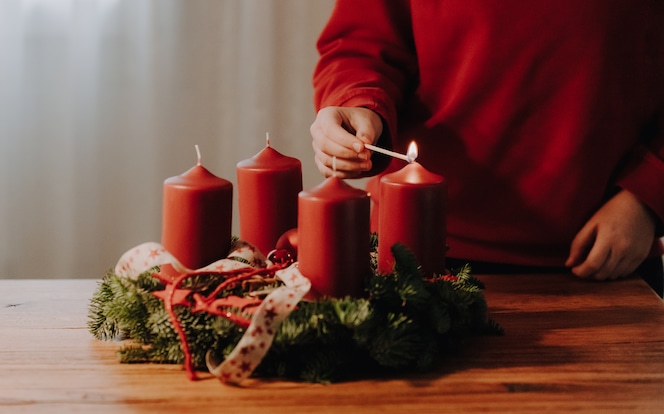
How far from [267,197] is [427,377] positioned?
0.35 meters

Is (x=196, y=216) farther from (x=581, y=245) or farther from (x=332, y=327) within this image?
(x=581, y=245)

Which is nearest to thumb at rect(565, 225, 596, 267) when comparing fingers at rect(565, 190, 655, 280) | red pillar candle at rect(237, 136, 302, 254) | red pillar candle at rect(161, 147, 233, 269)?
fingers at rect(565, 190, 655, 280)

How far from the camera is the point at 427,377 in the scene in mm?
795

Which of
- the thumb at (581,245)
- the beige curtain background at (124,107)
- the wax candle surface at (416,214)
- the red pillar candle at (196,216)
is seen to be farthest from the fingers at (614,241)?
the beige curtain background at (124,107)

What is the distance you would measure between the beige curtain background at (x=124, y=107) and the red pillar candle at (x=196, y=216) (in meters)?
1.37

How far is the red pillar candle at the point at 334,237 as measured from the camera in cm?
84

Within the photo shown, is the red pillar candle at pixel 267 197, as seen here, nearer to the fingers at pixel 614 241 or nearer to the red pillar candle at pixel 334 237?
the red pillar candle at pixel 334 237

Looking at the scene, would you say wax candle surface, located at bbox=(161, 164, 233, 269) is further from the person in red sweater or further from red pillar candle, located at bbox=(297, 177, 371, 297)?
the person in red sweater

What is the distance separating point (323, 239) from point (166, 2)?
1.57 metres

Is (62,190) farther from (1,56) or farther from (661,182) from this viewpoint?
(661,182)

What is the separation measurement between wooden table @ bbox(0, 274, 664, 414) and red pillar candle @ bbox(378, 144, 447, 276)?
13 cm

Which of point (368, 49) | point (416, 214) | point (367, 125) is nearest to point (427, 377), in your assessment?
point (416, 214)

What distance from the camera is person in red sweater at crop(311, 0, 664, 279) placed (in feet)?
3.91

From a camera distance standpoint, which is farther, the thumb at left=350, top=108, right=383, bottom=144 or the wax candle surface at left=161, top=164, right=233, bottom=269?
the thumb at left=350, top=108, right=383, bottom=144
